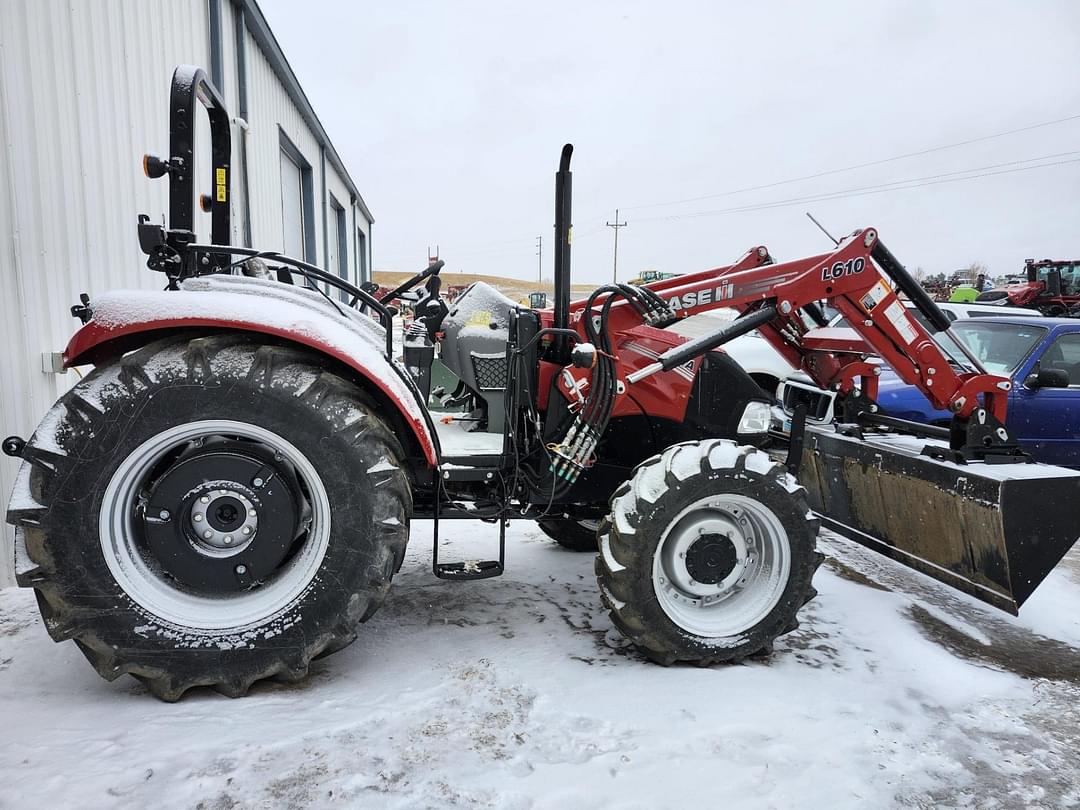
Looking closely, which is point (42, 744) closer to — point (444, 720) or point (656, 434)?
point (444, 720)

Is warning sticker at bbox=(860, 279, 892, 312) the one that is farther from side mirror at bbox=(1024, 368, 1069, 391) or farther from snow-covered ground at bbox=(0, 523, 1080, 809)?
side mirror at bbox=(1024, 368, 1069, 391)

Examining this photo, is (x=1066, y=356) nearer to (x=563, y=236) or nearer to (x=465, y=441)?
(x=563, y=236)

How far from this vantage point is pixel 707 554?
299 centimetres

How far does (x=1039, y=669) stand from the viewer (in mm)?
3070

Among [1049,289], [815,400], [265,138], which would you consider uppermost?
[265,138]

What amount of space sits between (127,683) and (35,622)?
0.86 meters

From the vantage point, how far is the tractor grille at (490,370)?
133 inches

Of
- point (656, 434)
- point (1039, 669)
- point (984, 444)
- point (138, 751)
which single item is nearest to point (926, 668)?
point (1039, 669)

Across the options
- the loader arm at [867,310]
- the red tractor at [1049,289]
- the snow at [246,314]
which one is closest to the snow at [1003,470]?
the loader arm at [867,310]

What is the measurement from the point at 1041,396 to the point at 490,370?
5443 millimetres

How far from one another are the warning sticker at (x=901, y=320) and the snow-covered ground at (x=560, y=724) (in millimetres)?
1435

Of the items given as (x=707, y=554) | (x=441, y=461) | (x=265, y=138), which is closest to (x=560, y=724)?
(x=707, y=554)

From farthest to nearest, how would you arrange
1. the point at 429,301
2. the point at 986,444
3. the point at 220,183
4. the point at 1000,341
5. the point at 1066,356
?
1. the point at 1000,341
2. the point at 1066,356
3. the point at 429,301
4. the point at 986,444
5. the point at 220,183

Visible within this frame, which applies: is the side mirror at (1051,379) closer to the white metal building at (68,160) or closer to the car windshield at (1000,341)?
the car windshield at (1000,341)
